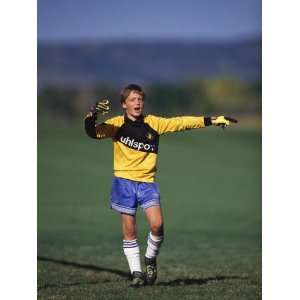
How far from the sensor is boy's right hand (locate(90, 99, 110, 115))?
4168 mm

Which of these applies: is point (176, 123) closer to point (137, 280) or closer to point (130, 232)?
point (130, 232)

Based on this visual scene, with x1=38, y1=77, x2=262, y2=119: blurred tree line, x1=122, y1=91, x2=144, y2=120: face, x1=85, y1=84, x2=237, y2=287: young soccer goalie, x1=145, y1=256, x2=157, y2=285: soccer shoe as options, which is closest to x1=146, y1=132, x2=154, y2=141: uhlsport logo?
x1=85, y1=84, x2=237, y2=287: young soccer goalie

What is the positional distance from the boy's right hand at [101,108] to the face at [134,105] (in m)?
0.21

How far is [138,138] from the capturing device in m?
4.38

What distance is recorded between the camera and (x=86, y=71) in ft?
30.2

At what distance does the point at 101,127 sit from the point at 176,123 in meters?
0.38

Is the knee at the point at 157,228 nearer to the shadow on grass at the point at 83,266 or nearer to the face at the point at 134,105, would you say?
the shadow on grass at the point at 83,266

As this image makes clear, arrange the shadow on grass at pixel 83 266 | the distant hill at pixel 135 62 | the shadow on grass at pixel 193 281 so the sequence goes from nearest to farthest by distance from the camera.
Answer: the shadow on grass at pixel 193 281 < the shadow on grass at pixel 83 266 < the distant hill at pixel 135 62

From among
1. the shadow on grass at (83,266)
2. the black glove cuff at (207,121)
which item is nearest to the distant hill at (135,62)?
the shadow on grass at (83,266)

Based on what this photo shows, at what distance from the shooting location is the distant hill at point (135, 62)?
7.46 m

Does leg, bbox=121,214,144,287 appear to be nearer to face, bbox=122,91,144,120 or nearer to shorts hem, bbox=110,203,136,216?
shorts hem, bbox=110,203,136,216

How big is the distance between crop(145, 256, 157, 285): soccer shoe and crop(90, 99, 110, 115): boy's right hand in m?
0.82
